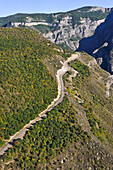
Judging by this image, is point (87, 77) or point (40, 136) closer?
point (40, 136)

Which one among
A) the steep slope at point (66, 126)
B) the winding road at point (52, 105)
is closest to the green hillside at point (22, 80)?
the steep slope at point (66, 126)

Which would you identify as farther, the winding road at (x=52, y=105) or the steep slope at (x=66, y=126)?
the winding road at (x=52, y=105)

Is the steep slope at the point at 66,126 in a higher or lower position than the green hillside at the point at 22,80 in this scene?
lower

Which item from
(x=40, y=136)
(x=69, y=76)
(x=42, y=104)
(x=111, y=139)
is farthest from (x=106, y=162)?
(x=69, y=76)

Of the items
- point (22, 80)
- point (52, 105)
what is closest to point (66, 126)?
point (52, 105)

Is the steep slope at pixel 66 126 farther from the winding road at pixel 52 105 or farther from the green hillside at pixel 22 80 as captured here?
the winding road at pixel 52 105

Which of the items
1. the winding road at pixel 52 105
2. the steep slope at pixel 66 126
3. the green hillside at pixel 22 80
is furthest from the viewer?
the green hillside at pixel 22 80

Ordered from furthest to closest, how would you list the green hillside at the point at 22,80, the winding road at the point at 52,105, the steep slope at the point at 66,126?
the green hillside at the point at 22,80 → the winding road at the point at 52,105 → the steep slope at the point at 66,126

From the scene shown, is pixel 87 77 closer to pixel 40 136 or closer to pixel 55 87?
pixel 55 87

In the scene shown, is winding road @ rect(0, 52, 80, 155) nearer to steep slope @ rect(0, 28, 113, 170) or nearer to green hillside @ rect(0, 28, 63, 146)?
green hillside @ rect(0, 28, 63, 146)
